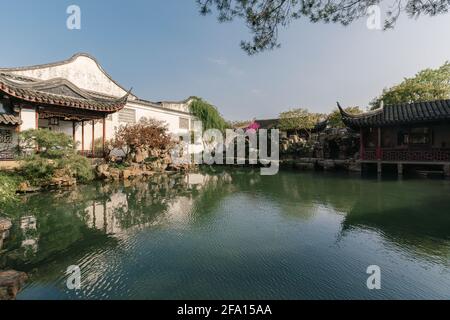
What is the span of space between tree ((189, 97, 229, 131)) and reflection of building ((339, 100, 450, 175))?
10367 mm

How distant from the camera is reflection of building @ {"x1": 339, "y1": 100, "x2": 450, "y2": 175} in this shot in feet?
38.7

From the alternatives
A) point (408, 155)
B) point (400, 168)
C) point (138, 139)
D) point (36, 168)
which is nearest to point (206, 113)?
point (138, 139)

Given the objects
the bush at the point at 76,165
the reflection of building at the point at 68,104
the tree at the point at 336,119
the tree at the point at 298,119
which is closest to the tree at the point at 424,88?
the tree at the point at 336,119

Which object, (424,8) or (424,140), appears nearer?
(424,8)

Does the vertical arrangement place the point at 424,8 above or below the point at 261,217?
above

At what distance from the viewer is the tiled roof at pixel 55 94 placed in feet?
29.6

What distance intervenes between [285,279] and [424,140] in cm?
1411

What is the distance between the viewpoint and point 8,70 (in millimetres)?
10898

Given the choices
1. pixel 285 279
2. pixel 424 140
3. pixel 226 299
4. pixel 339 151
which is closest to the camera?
pixel 226 299

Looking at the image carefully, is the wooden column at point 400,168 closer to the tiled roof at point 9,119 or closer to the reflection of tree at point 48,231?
the reflection of tree at point 48,231

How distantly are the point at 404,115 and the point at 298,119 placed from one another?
8.37 meters

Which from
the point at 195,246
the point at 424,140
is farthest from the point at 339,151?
the point at 195,246

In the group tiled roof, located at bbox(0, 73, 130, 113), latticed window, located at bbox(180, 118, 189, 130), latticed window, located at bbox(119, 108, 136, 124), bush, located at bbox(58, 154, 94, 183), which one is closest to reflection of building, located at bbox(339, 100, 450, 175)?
latticed window, located at bbox(180, 118, 189, 130)
